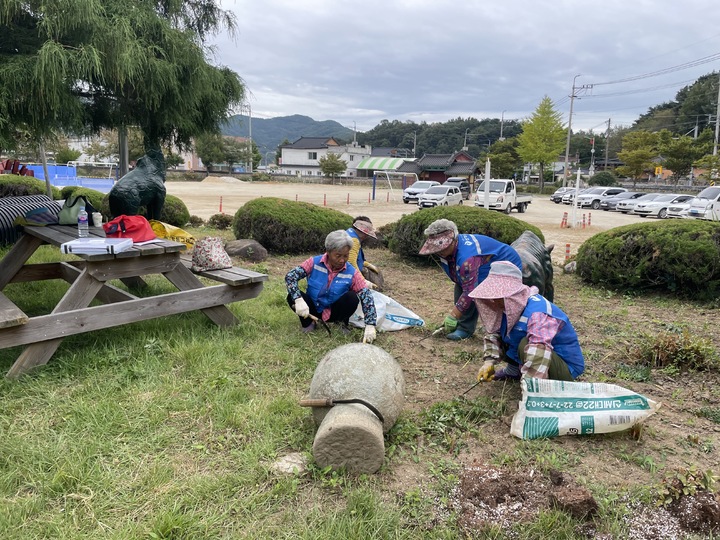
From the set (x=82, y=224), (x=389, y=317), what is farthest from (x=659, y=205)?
(x=82, y=224)

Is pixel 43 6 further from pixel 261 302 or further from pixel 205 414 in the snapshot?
pixel 261 302

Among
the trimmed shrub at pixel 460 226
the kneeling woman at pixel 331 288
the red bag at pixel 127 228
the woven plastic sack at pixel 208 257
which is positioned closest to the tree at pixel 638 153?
the trimmed shrub at pixel 460 226

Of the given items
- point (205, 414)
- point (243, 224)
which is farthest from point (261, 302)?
point (243, 224)

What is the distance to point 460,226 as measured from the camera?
7.93 metres

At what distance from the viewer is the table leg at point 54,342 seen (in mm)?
3410

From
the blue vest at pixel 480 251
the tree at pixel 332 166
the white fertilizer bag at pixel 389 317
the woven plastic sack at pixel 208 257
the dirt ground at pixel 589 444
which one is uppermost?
the tree at pixel 332 166

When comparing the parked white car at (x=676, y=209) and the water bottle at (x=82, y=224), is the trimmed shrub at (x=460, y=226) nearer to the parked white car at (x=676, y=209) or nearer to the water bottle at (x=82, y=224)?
the water bottle at (x=82, y=224)

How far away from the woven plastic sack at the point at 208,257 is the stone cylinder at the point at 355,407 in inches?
84.2

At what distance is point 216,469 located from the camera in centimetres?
254

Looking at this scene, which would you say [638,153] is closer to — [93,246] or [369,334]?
[369,334]


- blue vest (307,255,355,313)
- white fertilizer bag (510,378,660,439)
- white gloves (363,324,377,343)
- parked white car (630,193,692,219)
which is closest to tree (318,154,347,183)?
parked white car (630,193,692,219)

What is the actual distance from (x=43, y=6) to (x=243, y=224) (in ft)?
19.2

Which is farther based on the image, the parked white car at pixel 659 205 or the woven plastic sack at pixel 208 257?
the parked white car at pixel 659 205

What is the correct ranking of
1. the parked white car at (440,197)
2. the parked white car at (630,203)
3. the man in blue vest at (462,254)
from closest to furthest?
the man in blue vest at (462,254), the parked white car at (440,197), the parked white car at (630,203)
